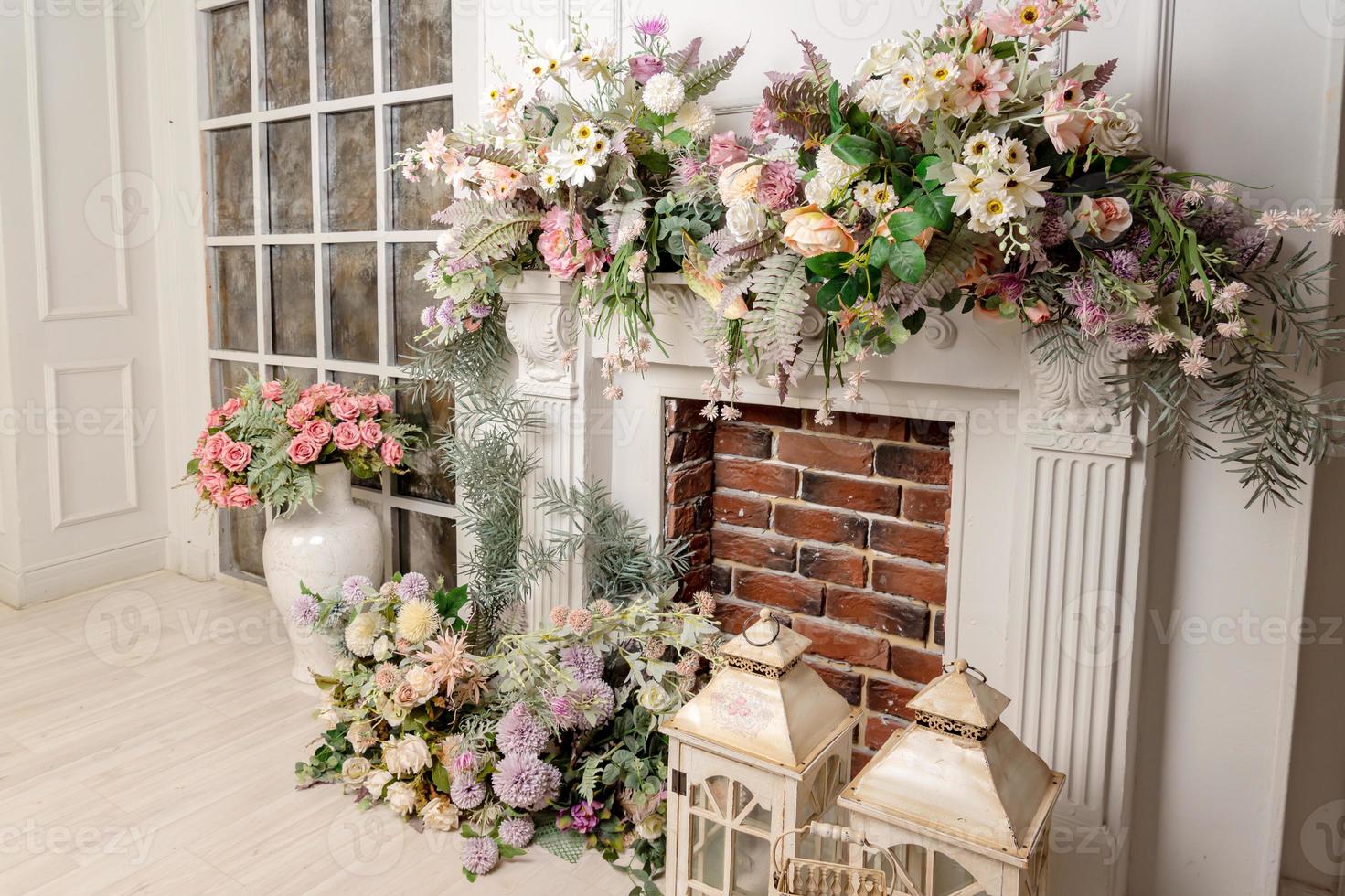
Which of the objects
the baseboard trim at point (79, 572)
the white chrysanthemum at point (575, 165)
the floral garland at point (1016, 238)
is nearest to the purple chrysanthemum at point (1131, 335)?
the floral garland at point (1016, 238)

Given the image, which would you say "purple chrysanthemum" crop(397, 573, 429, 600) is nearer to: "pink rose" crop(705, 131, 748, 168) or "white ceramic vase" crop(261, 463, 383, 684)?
"white ceramic vase" crop(261, 463, 383, 684)

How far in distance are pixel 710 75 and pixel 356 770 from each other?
1.61 m

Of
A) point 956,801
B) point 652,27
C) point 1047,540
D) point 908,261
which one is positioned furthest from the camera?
point 652,27

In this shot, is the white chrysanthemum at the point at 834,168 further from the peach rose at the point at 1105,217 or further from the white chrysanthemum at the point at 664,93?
the white chrysanthemum at the point at 664,93

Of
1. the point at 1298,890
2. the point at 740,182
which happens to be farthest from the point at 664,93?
the point at 1298,890

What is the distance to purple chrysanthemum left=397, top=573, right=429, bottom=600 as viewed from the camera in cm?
224

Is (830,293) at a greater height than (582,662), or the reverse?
(830,293)

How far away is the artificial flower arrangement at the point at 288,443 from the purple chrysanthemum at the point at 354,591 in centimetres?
33

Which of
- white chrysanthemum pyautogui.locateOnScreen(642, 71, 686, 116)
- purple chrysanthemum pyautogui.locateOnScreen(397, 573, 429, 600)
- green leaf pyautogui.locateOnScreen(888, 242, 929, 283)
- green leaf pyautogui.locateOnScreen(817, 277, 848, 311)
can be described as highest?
white chrysanthemum pyautogui.locateOnScreen(642, 71, 686, 116)

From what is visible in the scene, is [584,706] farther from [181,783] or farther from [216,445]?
[216,445]

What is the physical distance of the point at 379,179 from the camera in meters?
2.76

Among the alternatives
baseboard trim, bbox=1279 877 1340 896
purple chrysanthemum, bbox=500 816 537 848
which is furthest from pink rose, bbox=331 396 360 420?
baseboard trim, bbox=1279 877 1340 896

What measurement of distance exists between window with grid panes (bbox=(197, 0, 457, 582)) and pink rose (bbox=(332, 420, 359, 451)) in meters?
0.27

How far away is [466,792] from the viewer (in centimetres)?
199
